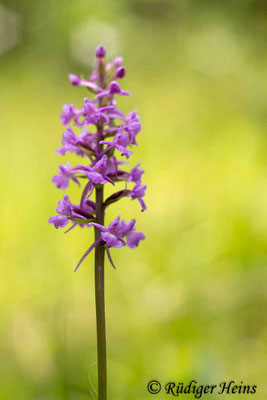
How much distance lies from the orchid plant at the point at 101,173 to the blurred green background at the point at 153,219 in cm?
51

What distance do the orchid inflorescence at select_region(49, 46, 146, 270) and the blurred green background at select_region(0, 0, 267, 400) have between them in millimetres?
588

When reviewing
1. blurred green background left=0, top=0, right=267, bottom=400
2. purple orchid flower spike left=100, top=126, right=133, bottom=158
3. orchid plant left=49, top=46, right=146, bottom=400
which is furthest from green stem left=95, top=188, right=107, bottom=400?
blurred green background left=0, top=0, right=267, bottom=400

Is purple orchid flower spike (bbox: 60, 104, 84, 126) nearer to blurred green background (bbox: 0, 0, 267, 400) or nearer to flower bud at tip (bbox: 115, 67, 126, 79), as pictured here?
flower bud at tip (bbox: 115, 67, 126, 79)

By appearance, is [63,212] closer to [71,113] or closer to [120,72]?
[71,113]

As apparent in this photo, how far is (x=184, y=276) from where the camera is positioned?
7.59 feet

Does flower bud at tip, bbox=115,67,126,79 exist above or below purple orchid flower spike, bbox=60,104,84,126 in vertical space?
above

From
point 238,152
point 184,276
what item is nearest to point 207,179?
point 238,152

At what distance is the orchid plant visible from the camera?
127cm

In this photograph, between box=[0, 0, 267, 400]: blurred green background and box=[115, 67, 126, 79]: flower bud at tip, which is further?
box=[0, 0, 267, 400]: blurred green background

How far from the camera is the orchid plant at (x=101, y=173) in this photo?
1266 millimetres

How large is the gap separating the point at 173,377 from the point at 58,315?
1.81 feet

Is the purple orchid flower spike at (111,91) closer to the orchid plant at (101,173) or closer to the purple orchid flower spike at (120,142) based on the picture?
the orchid plant at (101,173)

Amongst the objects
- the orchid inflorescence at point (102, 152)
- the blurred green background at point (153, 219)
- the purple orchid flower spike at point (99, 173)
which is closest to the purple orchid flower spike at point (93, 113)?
the orchid inflorescence at point (102, 152)

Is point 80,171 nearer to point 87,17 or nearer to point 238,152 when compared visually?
point 238,152
